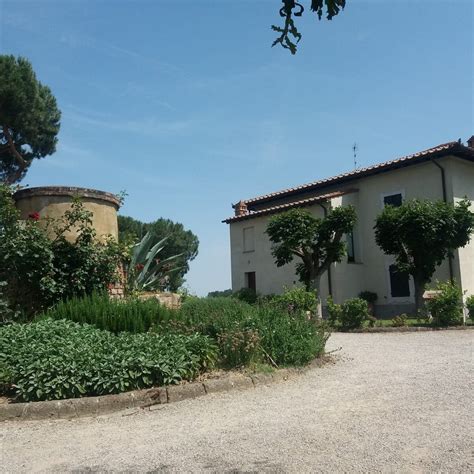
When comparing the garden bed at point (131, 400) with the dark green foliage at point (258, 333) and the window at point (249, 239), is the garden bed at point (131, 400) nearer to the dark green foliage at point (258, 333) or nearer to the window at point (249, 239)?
the dark green foliage at point (258, 333)

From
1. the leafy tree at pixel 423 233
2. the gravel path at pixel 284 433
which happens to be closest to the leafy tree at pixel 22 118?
the leafy tree at pixel 423 233

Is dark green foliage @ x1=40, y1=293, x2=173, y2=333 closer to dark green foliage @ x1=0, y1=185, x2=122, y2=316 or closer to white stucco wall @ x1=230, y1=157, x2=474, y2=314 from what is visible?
dark green foliage @ x1=0, y1=185, x2=122, y2=316

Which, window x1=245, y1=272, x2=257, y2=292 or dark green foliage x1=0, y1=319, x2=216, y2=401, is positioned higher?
window x1=245, y1=272, x2=257, y2=292

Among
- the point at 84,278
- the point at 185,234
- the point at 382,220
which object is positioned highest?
the point at 185,234

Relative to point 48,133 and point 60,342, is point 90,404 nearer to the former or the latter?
point 60,342

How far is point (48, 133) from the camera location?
23.7 metres

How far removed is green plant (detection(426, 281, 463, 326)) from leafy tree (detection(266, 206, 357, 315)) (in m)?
5.98

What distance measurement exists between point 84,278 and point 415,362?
636 centimetres

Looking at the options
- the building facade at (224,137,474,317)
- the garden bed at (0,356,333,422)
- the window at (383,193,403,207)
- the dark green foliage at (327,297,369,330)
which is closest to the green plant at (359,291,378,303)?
the building facade at (224,137,474,317)

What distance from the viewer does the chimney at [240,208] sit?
103 feet

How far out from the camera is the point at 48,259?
31.7ft

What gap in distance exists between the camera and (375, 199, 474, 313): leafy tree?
1791cm

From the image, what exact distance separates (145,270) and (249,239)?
53.2ft

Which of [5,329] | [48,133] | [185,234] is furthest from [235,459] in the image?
[185,234]
